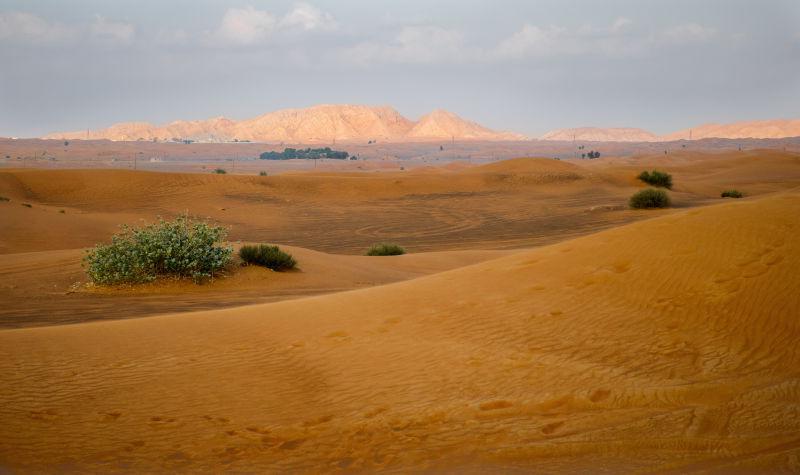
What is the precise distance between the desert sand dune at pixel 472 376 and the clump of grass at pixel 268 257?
22.4 ft

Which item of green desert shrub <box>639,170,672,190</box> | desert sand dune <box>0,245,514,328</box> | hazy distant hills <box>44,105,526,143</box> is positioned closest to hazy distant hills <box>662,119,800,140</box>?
hazy distant hills <box>44,105,526,143</box>

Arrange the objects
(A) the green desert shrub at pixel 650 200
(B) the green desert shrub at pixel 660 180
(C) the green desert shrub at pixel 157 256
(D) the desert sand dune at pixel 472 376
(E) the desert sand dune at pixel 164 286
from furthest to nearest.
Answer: (B) the green desert shrub at pixel 660 180 < (A) the green desert shrub at pixel 650 200 < (C) the green desert shrub at pixel 157 256 < (E) the desert sand dune at pixel 164 286 < (D) the desert sand dune at pixel 472 376

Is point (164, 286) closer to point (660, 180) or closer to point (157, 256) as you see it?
point (157, 256)

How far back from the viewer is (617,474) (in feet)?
15.2

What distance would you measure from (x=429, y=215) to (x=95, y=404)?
99.8 ft

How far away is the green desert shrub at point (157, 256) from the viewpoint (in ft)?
48.0

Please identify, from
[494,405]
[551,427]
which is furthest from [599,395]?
[494,405]

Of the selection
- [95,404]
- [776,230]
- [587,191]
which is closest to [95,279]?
[95,404]

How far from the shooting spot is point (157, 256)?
583 inches

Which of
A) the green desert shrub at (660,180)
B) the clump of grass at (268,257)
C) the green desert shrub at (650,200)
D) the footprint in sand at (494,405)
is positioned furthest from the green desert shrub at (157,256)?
the green desert shrub at (660,180)

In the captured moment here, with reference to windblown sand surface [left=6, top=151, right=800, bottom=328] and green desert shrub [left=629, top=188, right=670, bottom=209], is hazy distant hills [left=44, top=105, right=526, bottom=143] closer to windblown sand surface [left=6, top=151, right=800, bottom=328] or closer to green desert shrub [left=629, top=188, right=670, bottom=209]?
windblown sand surface [left=6, top=151, right=800, bottom=328]

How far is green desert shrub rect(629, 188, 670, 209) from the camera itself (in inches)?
1304

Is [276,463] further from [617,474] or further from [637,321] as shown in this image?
[637,321]

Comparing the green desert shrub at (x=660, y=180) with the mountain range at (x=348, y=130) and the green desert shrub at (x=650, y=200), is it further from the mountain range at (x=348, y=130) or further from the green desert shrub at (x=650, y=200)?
the mountain range at (x=348, y=130)
